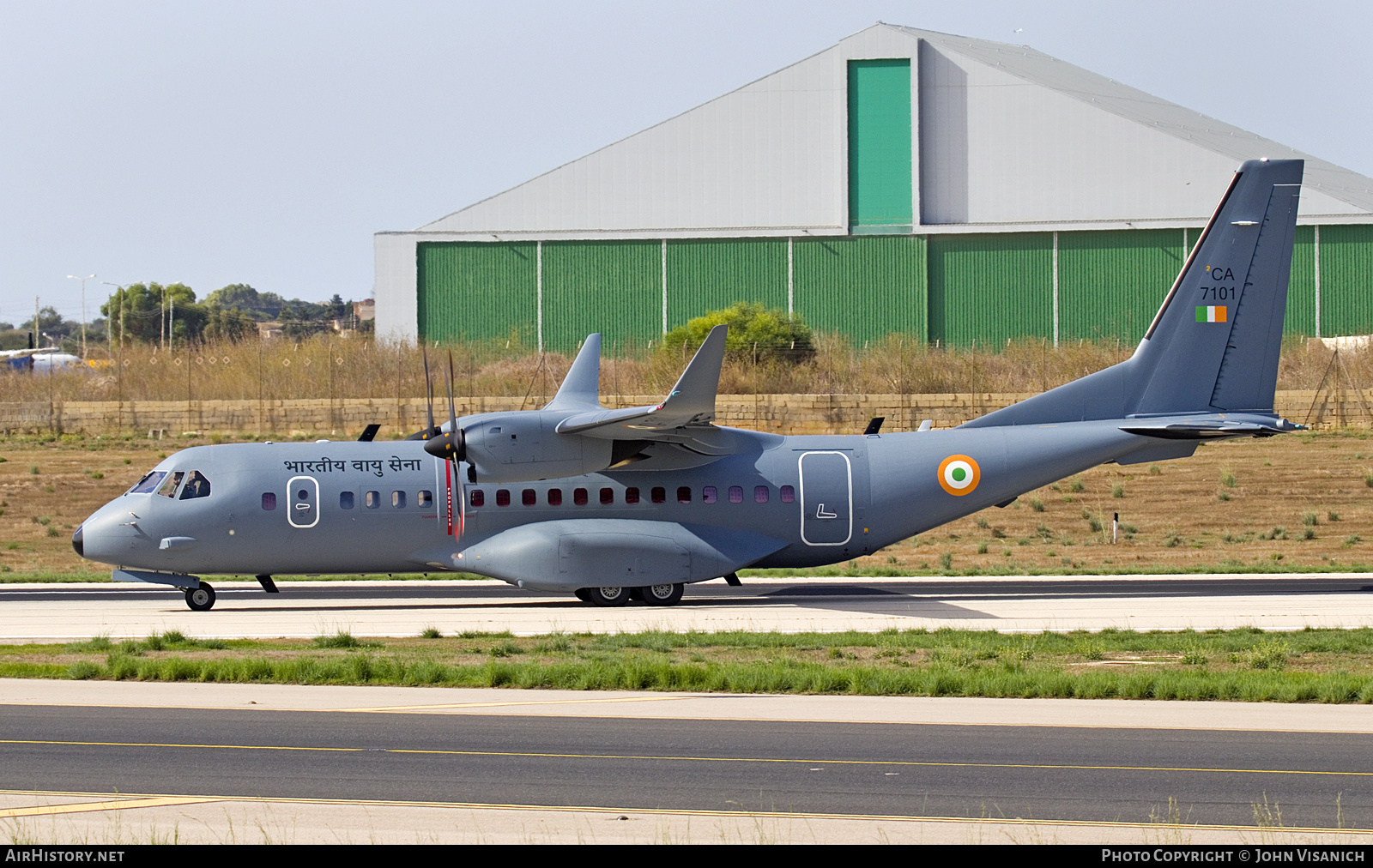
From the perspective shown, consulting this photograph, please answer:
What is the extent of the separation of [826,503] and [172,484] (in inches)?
480

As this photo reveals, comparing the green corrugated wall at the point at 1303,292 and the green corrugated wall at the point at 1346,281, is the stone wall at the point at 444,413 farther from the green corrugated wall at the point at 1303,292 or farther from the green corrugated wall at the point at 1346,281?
the green corrugated wall at the point at 1346,281

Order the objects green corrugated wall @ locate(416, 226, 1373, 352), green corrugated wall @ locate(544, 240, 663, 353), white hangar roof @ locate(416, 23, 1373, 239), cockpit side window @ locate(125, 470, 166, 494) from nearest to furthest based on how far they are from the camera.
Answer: cockpit side window @ locate(125, 470, 166, 494), green corrugated wall @ locate(416, 226, 1373, 352), white hangar roof @ locate(416, 23, 1373, 239), green corrugated wall @ locate(544, 240, 663, 353)

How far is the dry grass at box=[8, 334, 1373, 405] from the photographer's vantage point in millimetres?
50344

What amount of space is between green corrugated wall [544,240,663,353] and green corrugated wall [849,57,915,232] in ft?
30.1

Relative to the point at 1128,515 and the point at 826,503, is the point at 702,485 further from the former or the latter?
the point at 1128,515

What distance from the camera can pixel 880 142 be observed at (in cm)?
5981

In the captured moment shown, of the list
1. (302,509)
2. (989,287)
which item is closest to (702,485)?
(302,509)

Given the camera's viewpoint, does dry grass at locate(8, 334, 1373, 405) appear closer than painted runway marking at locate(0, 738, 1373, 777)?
No

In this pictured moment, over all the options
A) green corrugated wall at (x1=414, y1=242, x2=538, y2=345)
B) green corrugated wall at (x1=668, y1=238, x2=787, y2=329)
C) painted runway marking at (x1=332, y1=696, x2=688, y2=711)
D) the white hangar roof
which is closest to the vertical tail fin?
painted runway marking at (x1=332, y1=696, x2=688, y2=711)

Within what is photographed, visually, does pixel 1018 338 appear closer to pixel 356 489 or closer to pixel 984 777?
pixel 356 489

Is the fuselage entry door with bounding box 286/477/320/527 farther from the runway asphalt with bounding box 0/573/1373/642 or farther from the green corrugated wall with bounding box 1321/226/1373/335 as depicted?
the green corrugated wall with bounding box 1321/226/1373/335

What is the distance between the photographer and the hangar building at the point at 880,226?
5875 centimetres

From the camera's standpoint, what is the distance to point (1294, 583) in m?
29.1

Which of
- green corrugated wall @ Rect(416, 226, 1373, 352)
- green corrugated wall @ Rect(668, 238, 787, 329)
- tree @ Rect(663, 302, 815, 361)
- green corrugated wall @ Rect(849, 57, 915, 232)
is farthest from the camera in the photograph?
green corrugated wall @ Rect(668, 238, 787, 329)
